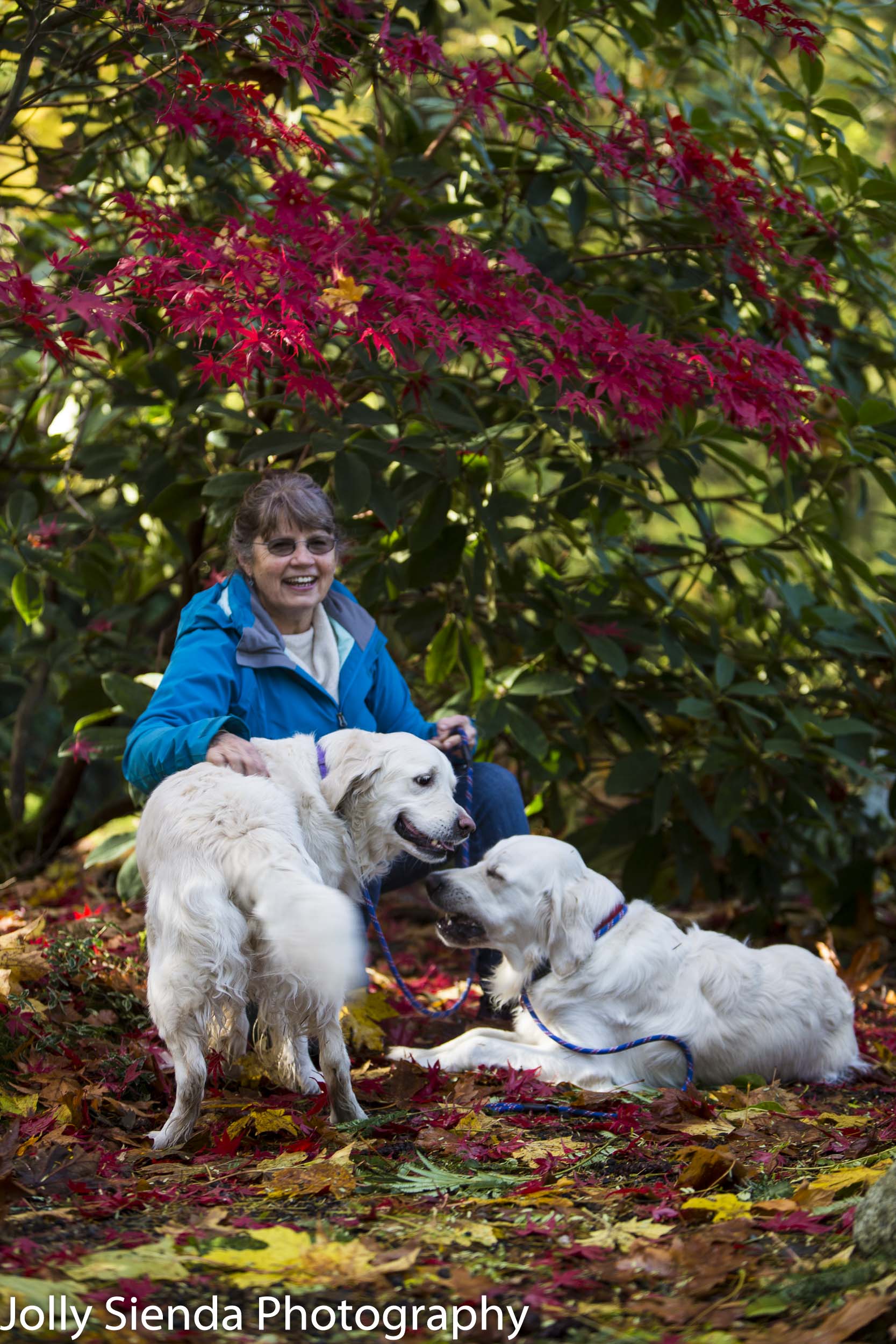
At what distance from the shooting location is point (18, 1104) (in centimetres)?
278

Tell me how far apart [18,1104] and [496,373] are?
11.6 ft

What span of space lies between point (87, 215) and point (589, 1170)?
4.13 metres

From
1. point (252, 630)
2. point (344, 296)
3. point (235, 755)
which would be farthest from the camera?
point (252, 630)

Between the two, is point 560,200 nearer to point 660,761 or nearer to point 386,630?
point 386,630

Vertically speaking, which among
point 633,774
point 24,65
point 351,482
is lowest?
point 633,774

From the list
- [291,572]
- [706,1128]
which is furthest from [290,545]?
[706,1128]

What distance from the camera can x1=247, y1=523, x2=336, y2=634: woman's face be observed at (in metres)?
3.59

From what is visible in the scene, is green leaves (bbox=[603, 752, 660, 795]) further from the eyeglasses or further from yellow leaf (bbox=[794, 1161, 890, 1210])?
yellow leaf (bbox=[794, 1161, 890, 1210])

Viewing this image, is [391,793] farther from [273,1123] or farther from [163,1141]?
[163,1141]

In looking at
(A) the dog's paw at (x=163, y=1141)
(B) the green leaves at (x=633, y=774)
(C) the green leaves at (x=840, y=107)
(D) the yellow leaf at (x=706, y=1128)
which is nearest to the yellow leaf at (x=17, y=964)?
(A) the dog's paw at (x=163, y=1141)

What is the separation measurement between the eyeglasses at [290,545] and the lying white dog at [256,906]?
77cm

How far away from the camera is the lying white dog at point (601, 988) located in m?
3.43

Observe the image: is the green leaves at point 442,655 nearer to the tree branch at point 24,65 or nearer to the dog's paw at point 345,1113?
the dog's paw at point 345,1113

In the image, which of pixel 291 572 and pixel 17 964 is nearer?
pixel 17 964
